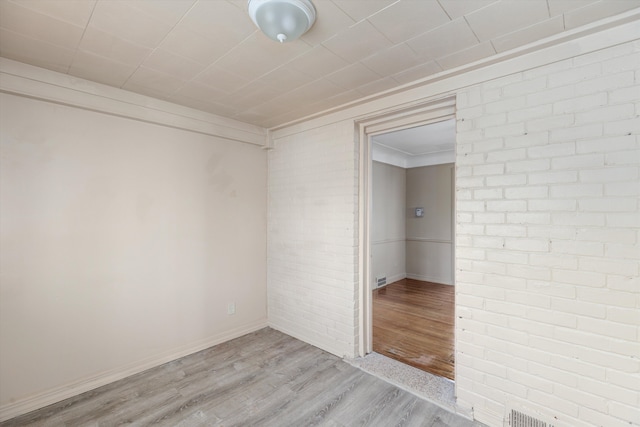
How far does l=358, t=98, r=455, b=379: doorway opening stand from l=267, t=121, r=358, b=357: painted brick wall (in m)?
0.16

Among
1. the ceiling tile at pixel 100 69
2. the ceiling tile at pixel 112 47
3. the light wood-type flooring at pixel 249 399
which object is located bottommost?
the light wood-type flooring at pixel 249 399

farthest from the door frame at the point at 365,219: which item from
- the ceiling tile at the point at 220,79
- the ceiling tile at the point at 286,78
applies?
the ceiling tile at the point at 220,79

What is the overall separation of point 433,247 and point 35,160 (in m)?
6.23

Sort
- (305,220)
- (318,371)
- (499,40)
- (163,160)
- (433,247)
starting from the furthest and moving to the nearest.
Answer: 1. (433,247)
2. (305,220)
3. (163,160)
4. (318,371)
5. (499,40)

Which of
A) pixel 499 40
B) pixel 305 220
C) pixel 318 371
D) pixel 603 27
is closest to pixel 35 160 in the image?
pixel 305 220

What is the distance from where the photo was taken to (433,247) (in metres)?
6.14

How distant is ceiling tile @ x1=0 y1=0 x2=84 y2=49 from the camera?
158 cm

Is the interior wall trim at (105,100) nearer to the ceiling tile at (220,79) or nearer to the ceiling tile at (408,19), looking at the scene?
the ceiling tile at (220,79)

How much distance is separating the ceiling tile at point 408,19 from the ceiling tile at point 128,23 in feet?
4.22

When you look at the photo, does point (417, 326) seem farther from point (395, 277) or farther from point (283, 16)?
point (283, 16)

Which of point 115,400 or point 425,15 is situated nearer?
point 425,15

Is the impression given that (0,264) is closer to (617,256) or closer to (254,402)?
(254,402)

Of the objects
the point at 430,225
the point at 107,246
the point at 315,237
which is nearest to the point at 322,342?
the point at 315,237

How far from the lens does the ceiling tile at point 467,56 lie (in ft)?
6.19
